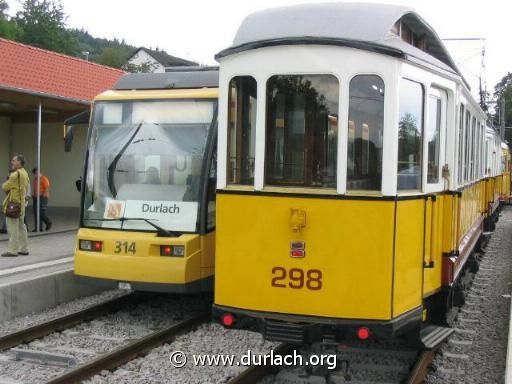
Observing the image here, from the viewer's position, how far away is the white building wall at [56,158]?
19719mm

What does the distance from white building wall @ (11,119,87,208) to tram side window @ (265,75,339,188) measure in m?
14.9

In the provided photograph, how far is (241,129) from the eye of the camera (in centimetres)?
582

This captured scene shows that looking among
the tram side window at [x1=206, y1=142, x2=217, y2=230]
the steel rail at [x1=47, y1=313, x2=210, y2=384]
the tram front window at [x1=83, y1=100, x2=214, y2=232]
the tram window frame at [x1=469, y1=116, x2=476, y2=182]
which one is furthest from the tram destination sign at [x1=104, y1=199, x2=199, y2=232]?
the tram window frame at [x1=469, y1=116, x2=476, y2=182]

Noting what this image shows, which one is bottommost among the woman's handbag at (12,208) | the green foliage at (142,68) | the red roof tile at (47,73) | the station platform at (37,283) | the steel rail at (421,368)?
the steel rail at (421,368)

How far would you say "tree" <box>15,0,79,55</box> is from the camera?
77812mm

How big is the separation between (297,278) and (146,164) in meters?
3.90

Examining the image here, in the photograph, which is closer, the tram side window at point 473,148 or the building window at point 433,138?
the building window at point 433,138

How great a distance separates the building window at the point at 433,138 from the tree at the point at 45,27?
7489 cm

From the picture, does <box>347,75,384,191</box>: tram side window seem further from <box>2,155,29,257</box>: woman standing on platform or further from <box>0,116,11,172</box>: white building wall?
<box>0,116,11,172</box>: white building wall

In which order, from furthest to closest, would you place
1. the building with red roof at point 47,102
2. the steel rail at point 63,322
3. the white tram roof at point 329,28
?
the building with red roof at point 47,102 < the steel rail at point 63,322 < the white tram roof at point 329,28

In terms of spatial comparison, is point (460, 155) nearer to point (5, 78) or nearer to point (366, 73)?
point (366, 73)

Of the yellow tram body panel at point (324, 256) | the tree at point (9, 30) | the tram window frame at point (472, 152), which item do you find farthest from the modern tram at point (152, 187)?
the tree at point (9, 30)

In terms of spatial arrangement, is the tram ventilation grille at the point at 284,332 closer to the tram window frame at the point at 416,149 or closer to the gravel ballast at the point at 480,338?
the tram window frame at the point at 416,149

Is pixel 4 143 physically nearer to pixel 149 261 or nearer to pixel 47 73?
pixel 47 73
